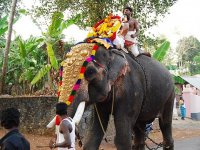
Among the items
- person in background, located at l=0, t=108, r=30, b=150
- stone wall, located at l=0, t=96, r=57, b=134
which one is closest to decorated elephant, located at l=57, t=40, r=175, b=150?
person in background, located at l=0, t=108, r=30, b=150

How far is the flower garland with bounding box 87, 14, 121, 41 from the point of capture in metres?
5.75

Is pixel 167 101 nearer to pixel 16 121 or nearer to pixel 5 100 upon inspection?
pixel 16 121

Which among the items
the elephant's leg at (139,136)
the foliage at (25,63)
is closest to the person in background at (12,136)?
the elephant's leg at (139,136)

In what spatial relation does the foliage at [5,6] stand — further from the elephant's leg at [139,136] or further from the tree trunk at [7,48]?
the elephant's leg at [139,136]

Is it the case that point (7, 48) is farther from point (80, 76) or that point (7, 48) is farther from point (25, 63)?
point (80, 76)

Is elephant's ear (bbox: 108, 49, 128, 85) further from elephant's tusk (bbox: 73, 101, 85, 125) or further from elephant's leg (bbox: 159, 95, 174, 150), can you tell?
elephant's leg (bbox: 159, 95, 174, 150)

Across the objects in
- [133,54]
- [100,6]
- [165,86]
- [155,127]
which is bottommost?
[155,127]

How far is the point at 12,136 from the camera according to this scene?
3.24 m

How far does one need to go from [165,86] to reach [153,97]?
44 centimetres

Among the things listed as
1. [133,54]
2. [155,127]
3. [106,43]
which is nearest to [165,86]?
[133,54]

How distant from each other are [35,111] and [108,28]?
679 centimetres

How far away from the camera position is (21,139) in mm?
3270

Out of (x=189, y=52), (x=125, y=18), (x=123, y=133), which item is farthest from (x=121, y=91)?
(x=189, y=52)

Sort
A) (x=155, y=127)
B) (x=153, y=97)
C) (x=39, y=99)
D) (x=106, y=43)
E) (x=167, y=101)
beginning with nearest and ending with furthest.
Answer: (x=106, y=43) < (x=153, y=97) < (x=167, y=101) < (x=39, y=99) < (x=155, y=127)
